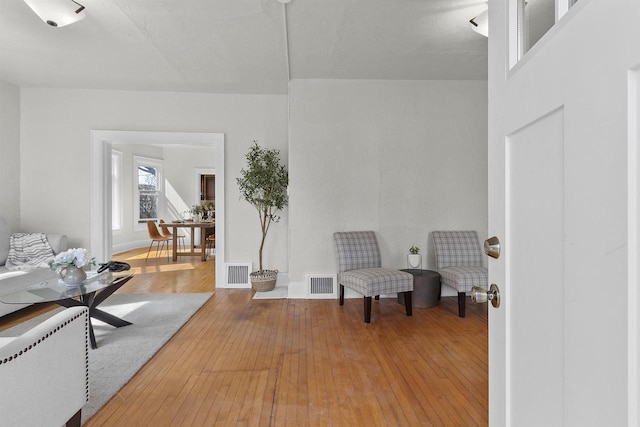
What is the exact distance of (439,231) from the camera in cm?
427

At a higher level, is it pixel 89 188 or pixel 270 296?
pixel 89 188

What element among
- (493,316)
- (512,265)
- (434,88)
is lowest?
(493,316)

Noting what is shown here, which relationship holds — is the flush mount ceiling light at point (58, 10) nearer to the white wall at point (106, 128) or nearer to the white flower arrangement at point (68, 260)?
the white flower arrangement at point (68, 260)

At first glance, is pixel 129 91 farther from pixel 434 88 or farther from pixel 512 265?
pixel 512 265

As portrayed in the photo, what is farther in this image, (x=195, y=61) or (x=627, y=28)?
(x=195, y=61)

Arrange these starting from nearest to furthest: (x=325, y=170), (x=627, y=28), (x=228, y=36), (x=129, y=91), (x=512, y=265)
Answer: (x=627, y=28), (x=512, y=265), (x=228, y=36), (x=325, y=170), (x=129, y=91)

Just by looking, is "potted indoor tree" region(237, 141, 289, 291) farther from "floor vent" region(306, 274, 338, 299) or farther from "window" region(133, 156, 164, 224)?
"window" region(133, 156, 164, 224)

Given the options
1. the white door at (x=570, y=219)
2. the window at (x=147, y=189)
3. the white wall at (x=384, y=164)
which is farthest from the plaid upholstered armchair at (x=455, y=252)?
the window at (x=147, y=189)

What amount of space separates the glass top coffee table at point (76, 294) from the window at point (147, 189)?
576 cm

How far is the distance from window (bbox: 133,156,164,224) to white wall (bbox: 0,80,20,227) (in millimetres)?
3664

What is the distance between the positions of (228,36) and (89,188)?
309cm

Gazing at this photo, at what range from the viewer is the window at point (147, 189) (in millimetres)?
8297

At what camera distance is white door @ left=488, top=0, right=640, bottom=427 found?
48 centimetres

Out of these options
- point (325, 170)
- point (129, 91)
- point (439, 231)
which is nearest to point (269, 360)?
point (325, 170)
